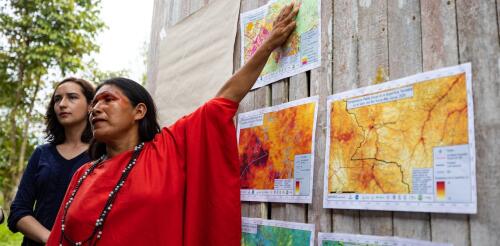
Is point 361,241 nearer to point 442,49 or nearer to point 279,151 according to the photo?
point 279,151

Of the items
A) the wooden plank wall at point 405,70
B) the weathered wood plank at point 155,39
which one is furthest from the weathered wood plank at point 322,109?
the weathered wood plank at point 155,39

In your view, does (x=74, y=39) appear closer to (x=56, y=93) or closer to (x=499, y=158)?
(x=56, y=93)

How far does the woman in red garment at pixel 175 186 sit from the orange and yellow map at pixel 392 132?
404 millimetres

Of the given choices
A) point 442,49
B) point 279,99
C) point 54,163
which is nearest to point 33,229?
point 54,163

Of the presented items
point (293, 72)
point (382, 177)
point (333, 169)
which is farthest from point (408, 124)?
point (293, 72)

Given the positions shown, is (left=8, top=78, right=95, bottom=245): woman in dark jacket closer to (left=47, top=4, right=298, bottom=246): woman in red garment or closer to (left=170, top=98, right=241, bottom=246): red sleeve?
(left=47, top=4, right=298, bottom=246): woman in red garment

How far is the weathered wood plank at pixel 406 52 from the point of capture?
123 cm

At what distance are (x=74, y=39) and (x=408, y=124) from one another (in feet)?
26.0

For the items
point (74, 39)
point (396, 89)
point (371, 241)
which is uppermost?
point (74, 39)

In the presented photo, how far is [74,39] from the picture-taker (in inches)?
316

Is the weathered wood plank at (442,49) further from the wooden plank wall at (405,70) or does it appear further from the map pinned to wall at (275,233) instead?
the map pinned to wall at (275,233)

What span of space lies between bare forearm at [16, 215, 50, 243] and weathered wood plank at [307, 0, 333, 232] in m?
1.33

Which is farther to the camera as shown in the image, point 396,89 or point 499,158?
point 396,89

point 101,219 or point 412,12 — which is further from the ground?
point 412,12
